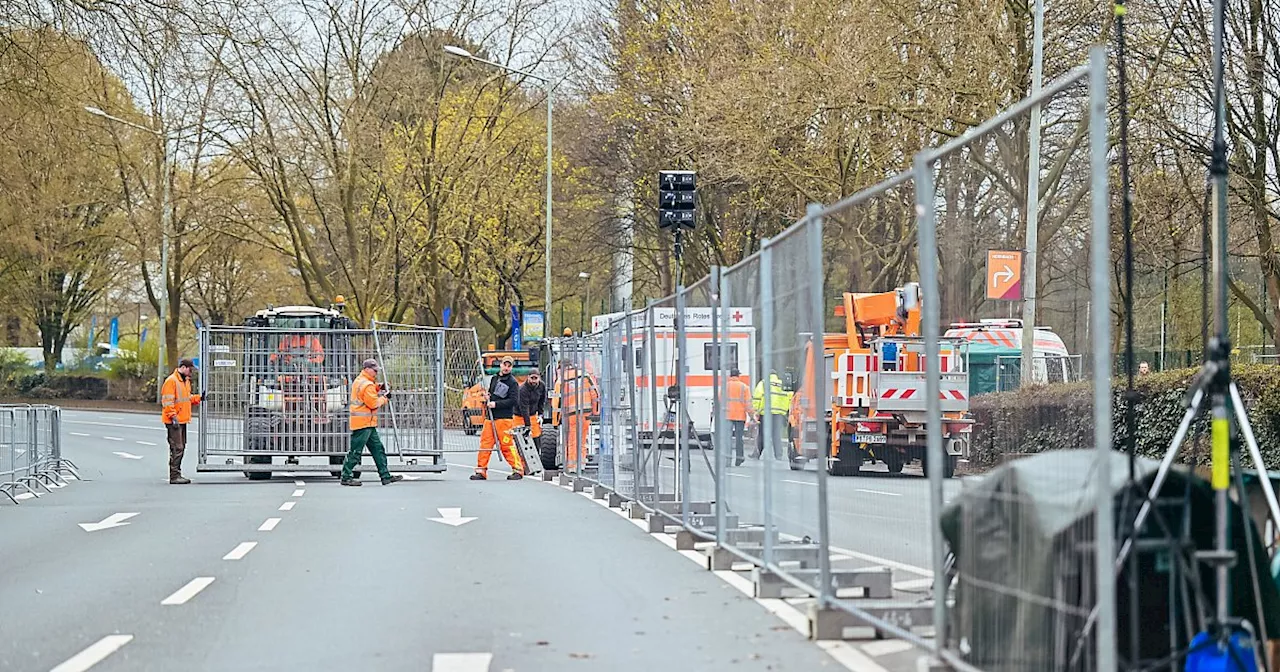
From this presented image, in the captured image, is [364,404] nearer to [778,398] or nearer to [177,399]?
[177,399]

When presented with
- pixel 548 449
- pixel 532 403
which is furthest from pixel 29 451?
pixel 548 449

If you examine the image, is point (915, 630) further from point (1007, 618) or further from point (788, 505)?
point (788, 505)

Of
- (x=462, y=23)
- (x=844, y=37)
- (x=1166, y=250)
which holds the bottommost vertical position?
(x=1166, y=250)

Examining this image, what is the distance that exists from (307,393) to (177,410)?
1890 millimetres

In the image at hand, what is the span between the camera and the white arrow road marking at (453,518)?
55.8 feet

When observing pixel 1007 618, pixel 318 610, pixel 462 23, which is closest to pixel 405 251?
pixel 462 23

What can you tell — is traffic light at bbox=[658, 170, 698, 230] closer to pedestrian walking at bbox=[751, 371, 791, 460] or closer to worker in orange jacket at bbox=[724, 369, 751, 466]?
worker in orange jacket at bbox=[724, 369, 751, 466]

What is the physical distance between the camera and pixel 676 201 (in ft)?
85.3

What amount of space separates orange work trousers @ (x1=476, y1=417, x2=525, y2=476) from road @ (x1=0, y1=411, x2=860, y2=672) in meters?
5.65

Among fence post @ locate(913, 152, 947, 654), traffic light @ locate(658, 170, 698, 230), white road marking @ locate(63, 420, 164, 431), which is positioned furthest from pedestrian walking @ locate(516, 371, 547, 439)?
white road marking @ locate(63, 420, 164, 431)

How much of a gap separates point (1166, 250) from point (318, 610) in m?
23.9

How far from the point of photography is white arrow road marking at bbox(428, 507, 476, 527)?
17.0m

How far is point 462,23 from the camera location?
4800 cm

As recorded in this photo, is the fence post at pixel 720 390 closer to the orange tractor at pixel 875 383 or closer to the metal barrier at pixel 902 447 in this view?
the metal barrier at pixel 902 447
